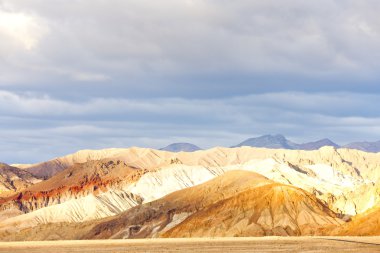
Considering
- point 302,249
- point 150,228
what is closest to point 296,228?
point 150,228

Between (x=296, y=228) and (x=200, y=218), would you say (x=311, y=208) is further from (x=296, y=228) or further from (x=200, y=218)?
(x=200, y=218)

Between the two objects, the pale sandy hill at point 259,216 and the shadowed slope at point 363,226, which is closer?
the shadowed slope at point 363,226

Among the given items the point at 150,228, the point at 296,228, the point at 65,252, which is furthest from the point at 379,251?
the point at 150,228

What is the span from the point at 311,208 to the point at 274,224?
1344cm

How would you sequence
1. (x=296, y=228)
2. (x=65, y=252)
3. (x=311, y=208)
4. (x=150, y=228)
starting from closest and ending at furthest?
(x=65, y=252) < (x=296, y=228) < (x=311, y=208) < (x=150, y=228)

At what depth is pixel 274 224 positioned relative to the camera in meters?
168

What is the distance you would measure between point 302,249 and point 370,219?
58166 mm

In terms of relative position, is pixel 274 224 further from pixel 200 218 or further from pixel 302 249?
pixel 302 249

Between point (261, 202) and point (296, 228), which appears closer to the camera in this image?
point (296, 228)

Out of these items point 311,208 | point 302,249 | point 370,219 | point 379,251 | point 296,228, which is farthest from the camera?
point 311,208

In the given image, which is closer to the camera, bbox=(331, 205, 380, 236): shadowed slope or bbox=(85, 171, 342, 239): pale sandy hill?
bbox=(331, 205, 380, 236): shadowed slope

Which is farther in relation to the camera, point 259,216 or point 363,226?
point 259,216

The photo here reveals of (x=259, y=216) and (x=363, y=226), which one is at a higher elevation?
(x=259, y=216)

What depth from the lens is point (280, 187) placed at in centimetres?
18575
